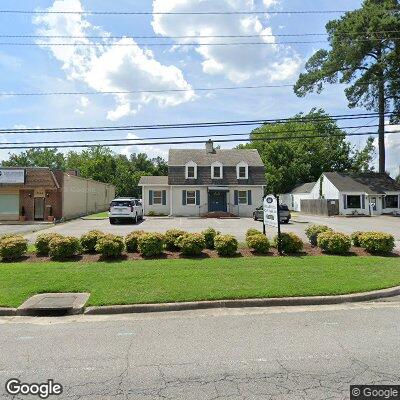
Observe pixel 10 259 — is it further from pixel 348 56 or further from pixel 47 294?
pixel 348 56

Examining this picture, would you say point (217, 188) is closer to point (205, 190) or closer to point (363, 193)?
point (205, 190)

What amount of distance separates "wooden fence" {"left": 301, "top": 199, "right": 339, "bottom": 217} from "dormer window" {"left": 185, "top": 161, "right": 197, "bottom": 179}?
14.9 meters

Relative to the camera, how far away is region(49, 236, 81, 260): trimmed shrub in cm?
1179

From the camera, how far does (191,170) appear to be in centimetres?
3884

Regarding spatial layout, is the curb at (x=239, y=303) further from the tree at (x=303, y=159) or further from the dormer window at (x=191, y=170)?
the tree at (x=303, y=159)

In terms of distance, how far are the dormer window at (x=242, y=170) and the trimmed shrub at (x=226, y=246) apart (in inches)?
1055

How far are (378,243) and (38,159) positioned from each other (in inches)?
3258

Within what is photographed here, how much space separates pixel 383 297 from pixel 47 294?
25.1ft

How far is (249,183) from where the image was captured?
38531 millimetres

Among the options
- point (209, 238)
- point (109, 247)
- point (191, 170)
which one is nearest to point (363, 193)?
point (191, 170)

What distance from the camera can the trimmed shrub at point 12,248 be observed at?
1180cm

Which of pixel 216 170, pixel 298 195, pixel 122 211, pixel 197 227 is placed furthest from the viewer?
pixel 298 195

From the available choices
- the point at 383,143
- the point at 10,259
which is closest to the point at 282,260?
the point at 10,259

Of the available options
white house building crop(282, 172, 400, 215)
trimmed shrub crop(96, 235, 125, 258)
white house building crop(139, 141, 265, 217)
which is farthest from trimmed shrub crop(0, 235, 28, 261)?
white house building crop(282, 172, 400, 215)
